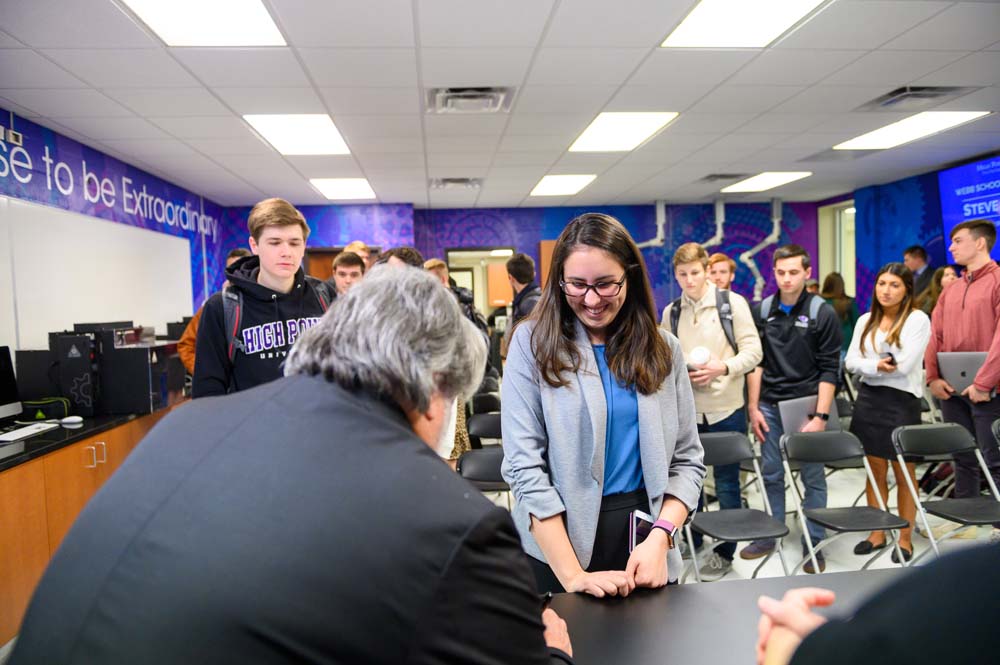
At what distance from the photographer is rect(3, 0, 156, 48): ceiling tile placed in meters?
3.00

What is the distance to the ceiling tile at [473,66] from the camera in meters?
3.75

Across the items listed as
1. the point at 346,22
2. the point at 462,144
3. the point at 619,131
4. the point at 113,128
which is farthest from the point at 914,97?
the point at 113,128

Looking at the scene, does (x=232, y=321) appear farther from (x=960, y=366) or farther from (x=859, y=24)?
(x=960, y=366)

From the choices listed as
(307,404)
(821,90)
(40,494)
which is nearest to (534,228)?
(821,90)

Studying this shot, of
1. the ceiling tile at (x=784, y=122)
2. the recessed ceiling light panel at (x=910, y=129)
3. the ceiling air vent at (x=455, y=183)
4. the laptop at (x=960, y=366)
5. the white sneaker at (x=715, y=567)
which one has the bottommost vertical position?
the white sneaker at (x=715, y=567)

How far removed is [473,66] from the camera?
3.98m

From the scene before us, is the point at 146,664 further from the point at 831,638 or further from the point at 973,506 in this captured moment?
the point at 973,506

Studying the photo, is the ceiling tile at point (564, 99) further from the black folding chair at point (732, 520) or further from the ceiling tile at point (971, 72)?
the black folding chair at point (732, 520)

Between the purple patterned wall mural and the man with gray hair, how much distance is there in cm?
996

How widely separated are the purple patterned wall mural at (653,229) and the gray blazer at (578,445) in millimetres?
9144

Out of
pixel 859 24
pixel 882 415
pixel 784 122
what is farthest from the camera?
pixel 784 122

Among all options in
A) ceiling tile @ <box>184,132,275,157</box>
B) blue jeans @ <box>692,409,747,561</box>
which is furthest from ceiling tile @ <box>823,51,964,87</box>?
ceiling tile @ <box>184,132,275,157</box>

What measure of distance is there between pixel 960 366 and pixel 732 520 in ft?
7.41

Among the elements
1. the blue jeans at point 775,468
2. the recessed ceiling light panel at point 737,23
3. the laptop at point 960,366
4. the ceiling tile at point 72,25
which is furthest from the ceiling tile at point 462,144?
the laptop at point 960,366
